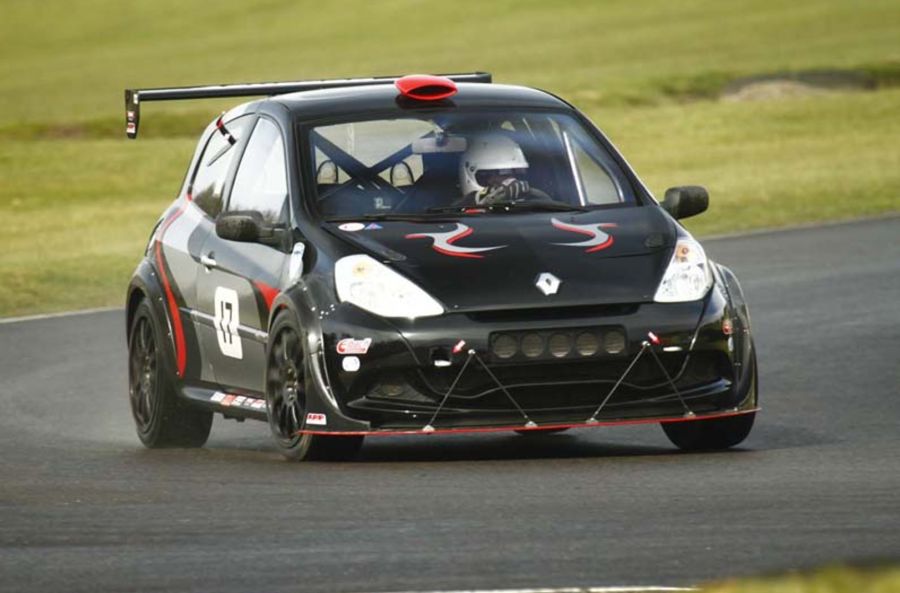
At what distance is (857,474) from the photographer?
29.2 feet

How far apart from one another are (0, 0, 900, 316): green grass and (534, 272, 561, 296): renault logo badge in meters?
10.7

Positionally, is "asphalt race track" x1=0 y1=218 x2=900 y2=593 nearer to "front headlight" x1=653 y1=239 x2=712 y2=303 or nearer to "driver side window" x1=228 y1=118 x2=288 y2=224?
"front headlight" x1=653 y1=239 x2=712 y2=303

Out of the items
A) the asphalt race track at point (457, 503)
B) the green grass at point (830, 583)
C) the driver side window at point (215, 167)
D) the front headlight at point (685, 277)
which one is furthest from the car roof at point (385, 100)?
the green grass at point (830, 583)

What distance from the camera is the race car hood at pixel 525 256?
947 cm

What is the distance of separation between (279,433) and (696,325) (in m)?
1.76

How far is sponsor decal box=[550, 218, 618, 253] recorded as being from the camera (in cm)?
978

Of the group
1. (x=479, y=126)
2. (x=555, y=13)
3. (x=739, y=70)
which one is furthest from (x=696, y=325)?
(x=555, y=13)

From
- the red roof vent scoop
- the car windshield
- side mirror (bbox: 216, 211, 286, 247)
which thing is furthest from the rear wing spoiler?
side mirror (bbox: 216, 211, 286, 247)

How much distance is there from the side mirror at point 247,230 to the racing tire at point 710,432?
70.2 inches

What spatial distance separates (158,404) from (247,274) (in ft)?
4.31

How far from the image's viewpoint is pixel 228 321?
35.2ft

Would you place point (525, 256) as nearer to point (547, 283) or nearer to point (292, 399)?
point (547, 283)

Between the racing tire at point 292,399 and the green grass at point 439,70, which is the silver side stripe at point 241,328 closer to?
the racing tire at point 292,399

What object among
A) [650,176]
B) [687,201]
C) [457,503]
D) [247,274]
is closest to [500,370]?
[457,503]
